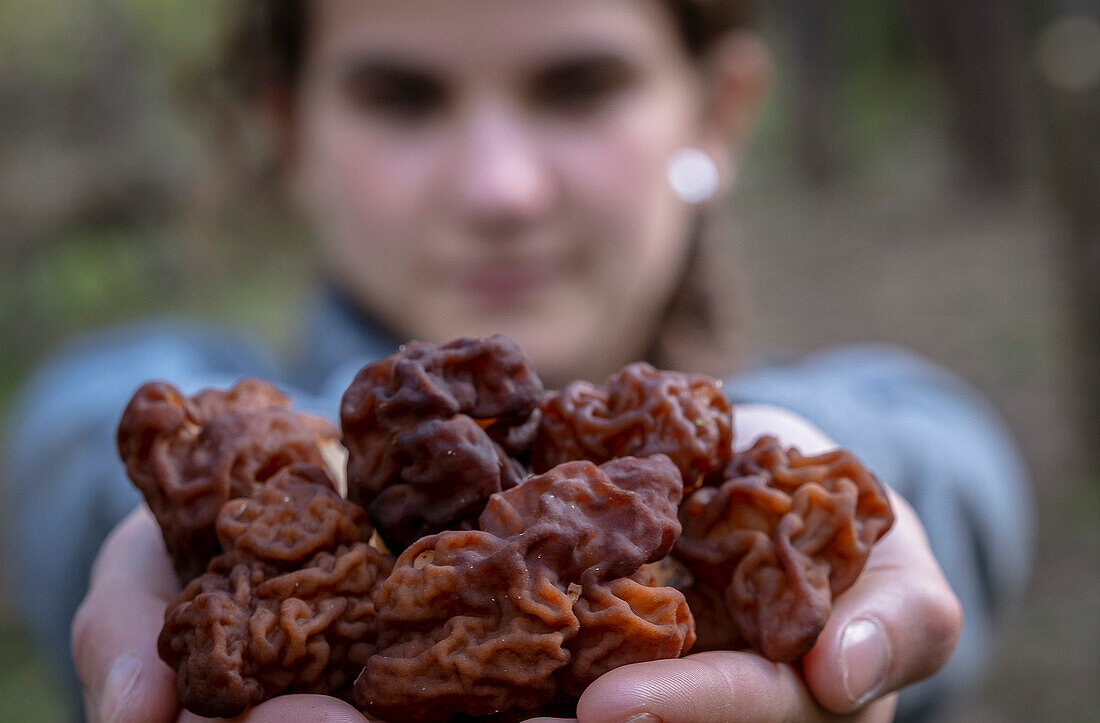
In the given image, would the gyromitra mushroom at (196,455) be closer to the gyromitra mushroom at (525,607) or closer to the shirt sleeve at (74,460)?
the gyromitra mushroom at (525,607)

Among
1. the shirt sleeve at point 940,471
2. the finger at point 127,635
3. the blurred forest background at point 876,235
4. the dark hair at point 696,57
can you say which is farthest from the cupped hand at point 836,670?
the blurred forest background at point 876,235

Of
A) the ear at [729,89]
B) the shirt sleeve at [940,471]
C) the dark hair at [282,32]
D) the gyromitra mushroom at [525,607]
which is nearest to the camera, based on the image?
the gyromitra mushroom at [525,607]

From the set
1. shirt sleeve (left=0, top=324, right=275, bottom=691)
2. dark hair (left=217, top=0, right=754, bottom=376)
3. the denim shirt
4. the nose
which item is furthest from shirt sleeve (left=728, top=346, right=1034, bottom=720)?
shirt sleeve (left=0, top=324, right=275, bottom=691)

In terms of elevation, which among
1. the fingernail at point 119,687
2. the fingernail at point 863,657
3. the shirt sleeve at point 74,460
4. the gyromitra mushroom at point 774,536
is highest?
the gyromitra mushroom at point 774,536

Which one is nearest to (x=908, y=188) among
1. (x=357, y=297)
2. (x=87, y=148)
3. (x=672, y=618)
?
(x=87, y=148)

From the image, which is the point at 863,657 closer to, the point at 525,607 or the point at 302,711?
the point at 525,607

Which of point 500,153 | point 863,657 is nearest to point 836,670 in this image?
point 863,657
